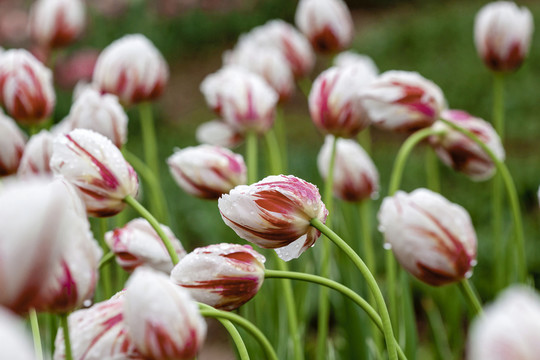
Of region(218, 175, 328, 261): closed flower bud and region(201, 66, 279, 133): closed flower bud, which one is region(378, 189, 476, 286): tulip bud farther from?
region(201, 66, 279, 133): closed flower bud

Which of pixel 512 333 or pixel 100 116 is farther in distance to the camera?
pixel 100 116

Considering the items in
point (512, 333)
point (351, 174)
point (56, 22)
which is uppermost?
point (512, 333)

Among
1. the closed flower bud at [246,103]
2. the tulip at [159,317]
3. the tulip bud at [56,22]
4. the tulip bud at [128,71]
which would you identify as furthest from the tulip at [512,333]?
the tulip bud at [56,22]

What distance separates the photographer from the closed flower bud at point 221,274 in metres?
0.47

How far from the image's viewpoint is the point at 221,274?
0.48 m

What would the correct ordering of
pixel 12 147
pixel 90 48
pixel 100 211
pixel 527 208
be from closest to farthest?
pixel 100 211
pixel 12 147
pixel 527 208
pixel 90 48

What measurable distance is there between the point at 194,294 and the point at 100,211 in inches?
5.6

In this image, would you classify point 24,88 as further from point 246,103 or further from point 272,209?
point 272,209

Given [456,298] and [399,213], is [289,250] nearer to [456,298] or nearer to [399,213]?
[399,213]

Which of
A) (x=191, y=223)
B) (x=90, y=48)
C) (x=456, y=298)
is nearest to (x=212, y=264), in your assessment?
(x=456, y=298)

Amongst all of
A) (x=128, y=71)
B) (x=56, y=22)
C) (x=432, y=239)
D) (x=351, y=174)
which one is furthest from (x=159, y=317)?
(x=56, y=22)

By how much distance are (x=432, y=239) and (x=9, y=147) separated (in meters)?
0.46

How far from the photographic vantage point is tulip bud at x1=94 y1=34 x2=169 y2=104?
3.20ft

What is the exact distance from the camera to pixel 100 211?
1.89 feet
